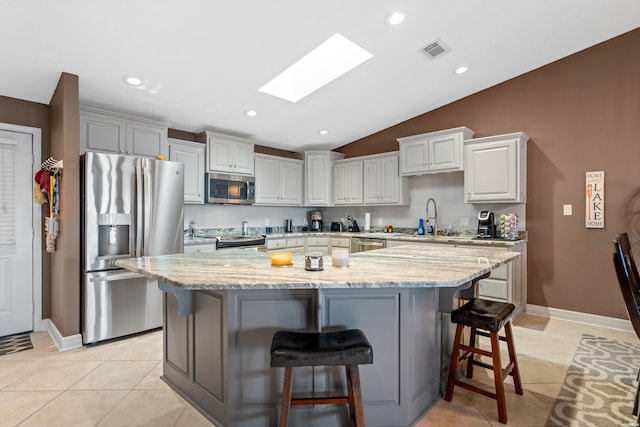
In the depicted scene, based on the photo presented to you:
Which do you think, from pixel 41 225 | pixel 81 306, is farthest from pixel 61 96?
pixel 81 306

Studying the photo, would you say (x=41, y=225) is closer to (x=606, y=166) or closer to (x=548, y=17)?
(x=548, y=17)

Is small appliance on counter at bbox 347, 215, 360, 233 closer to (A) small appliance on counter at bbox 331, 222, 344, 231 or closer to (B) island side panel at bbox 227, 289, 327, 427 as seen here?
(A) small appliance on counter at bbox 331, 222, 344, 231

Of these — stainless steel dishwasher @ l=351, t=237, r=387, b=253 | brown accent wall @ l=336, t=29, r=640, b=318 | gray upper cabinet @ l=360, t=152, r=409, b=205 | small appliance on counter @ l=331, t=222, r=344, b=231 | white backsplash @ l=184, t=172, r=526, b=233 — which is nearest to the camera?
brown accent wall @ l=336, t=29, r=640, b=318

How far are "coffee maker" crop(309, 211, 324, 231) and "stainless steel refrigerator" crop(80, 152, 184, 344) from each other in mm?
2899

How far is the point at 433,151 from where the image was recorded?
4.51 meters

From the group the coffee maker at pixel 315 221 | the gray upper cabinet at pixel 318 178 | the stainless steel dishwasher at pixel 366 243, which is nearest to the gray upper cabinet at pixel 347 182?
the gray upper cabinet at pixel 318 178

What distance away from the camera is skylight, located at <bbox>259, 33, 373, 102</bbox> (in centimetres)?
344

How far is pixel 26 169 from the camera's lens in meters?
3.44

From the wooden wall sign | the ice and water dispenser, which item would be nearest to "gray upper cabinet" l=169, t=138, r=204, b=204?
the ice and water dispenser

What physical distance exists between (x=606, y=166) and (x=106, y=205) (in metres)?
5.22

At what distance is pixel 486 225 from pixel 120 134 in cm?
443

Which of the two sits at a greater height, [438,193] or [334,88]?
[334,88]

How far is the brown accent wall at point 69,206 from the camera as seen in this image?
2.96 metres

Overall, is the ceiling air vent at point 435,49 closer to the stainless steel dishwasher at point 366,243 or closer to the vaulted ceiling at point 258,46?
the vaulted ceiling at point 258,46
